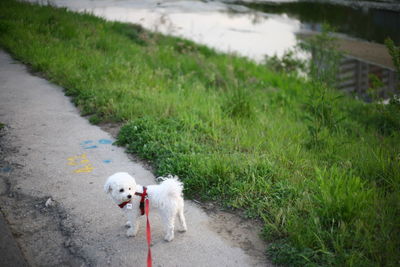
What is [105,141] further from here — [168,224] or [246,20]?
[246,20]

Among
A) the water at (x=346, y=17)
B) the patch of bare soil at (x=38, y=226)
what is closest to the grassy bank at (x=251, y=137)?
the patch of bare soil at (x=38, y=226)

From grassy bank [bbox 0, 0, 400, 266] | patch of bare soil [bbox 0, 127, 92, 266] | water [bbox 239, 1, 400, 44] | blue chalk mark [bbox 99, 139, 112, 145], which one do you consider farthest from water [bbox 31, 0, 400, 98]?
patch of bare soil [bbox 0, 127, 92, 266]

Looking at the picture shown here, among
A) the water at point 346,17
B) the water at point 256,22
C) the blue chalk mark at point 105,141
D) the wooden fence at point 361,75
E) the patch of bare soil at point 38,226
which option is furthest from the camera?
the water at point 346,17

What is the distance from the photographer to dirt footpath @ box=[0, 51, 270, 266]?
3.13m

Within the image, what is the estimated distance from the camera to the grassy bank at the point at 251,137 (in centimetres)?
321

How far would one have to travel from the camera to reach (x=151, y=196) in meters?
3.26

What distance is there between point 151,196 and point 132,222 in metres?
0.34

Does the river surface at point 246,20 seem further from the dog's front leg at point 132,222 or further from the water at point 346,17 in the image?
the dog's front leg at point 132,222

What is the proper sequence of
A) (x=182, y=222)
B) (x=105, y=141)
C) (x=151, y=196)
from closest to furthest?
(x=151, y=196) → (x=182, y=222) → (x=105, y=141)

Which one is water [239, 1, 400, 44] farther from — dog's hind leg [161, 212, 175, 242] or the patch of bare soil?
the patch of bare soil

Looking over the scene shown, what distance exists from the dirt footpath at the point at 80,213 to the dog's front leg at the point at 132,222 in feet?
0.21

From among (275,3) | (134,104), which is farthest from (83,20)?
(275,3)

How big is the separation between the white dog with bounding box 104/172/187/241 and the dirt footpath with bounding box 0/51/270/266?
0.25m

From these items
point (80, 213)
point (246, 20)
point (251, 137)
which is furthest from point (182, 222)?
point (246, 20)
